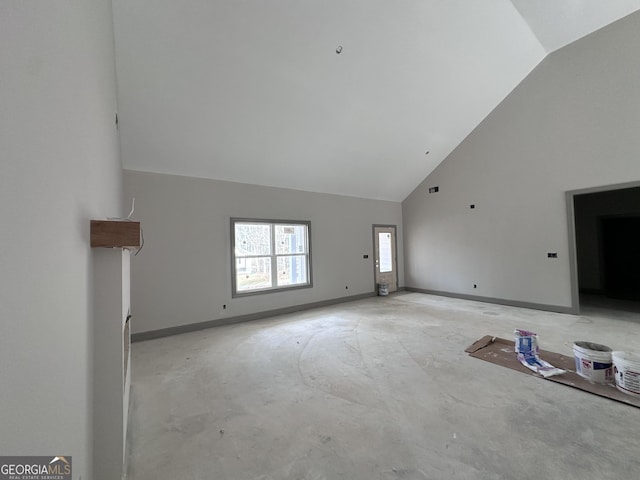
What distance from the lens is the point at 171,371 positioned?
3137 millimetres

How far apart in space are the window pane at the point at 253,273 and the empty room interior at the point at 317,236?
0.07 meters

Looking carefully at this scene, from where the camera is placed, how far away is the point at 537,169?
215 inches

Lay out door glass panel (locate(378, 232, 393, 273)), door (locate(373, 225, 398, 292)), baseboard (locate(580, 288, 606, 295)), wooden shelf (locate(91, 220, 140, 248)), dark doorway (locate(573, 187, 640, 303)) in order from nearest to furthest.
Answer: wooden shelf (locate(91, 220, 140, 248)) < dark doorway (locate(573, 187, 640, 303)) < baseboard (locate(580, 288, 606, 295)) < door (locate(373, 225, 398, 292)) < door glass panel (locate(378, 232, 393, 273))

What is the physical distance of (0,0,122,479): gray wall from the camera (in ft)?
1.77

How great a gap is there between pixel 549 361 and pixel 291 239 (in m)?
4.75

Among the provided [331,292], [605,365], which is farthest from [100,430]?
[331,292]

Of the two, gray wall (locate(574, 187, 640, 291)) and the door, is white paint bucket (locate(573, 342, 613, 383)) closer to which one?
the door

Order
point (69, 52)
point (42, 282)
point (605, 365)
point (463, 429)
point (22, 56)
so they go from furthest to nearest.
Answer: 1. point (605, 365)
2. point (463, 429)
3. point (69, 52)
4. point (42, 282)
5. point (22, 56)

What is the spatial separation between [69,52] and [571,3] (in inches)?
259

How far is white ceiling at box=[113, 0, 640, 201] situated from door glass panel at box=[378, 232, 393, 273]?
2.67 metres

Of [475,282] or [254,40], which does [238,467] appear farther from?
[475,282]

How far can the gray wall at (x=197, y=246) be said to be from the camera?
430 cm

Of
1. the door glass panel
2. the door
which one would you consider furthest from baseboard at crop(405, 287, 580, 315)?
the door glass panel

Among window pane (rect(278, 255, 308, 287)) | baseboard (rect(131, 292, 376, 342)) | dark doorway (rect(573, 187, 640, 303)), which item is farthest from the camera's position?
dark doorway (rect(573, 187, 640, 303))
